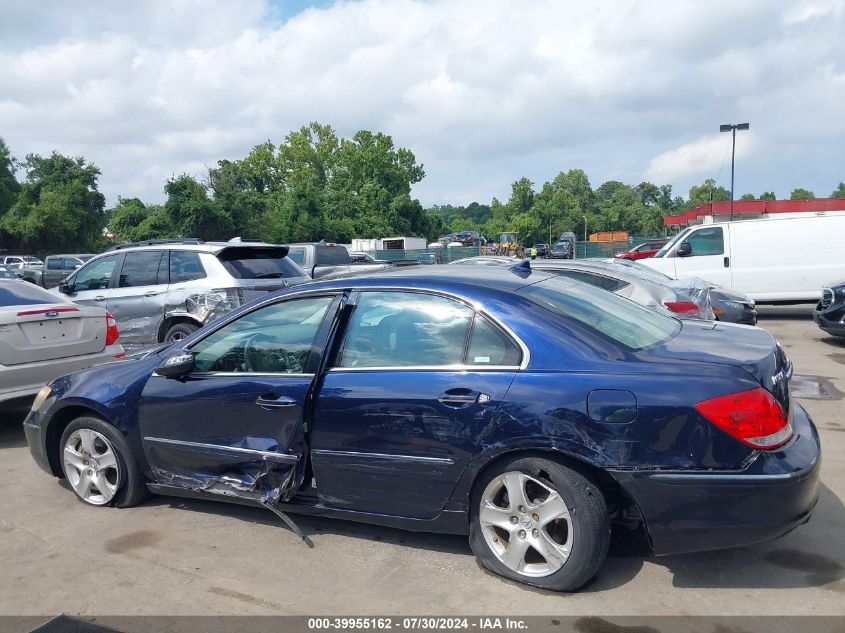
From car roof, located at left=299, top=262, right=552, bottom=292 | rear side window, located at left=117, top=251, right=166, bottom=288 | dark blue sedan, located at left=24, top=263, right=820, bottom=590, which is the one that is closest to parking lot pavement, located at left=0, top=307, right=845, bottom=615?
dark blue sedan, located at left=24, top=263, right=820, bottom=590

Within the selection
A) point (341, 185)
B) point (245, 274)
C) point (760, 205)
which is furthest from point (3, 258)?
point (760, 205)

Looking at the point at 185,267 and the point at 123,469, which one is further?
the point at 185,267

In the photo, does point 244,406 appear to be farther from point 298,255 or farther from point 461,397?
point 298,255

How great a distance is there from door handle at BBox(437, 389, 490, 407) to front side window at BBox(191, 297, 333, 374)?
0.93 m

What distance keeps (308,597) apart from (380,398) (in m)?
1.05

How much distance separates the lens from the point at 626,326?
12.7 ft

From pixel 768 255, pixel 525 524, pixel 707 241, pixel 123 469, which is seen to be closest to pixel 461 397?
pixel 525 524

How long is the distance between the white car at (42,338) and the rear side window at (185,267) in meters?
2.11

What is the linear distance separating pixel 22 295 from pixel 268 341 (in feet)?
12.7

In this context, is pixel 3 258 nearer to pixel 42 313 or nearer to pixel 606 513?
pixel 42 313

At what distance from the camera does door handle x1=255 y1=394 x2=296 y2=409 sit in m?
3.93

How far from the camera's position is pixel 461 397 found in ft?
11.5

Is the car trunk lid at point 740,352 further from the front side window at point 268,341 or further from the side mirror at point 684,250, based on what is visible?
the side mirror at point 684,250

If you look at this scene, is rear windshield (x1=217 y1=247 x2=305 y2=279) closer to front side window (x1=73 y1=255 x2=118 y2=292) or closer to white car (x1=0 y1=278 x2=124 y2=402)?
front side window (x1=73 y1=255 x2=118 y2=292)
